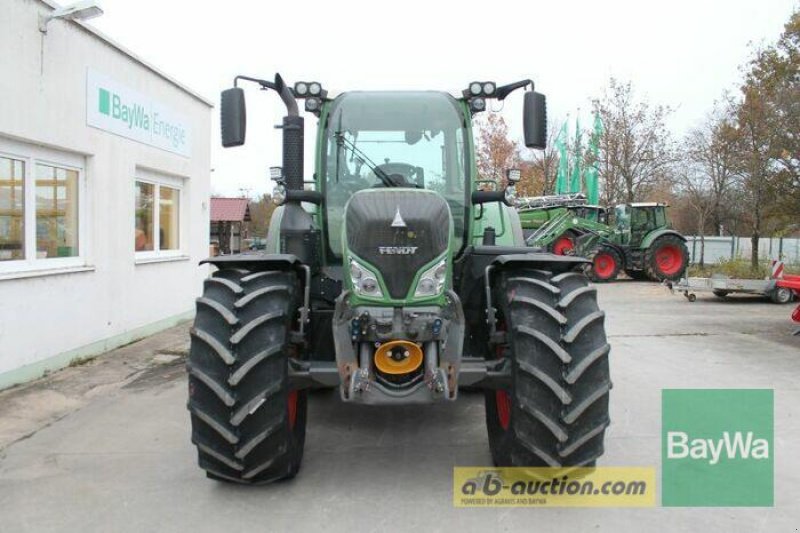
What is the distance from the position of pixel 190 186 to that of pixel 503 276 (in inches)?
342

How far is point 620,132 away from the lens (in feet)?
93.0

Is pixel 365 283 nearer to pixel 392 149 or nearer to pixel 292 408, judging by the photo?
pixel 292 408

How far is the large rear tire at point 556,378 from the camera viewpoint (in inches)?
141

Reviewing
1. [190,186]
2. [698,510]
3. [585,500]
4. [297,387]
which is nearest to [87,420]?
[297,387]

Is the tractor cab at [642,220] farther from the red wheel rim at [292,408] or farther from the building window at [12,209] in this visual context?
the red wheel rim at [292,408]

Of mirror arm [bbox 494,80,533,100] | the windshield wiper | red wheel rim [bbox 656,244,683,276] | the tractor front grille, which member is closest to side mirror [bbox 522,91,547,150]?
mirror arm [bbox 494,80,533,100]

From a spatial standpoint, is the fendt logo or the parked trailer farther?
the parked trailer

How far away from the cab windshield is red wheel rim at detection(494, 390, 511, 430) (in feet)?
3.75

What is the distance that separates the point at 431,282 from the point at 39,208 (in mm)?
5444

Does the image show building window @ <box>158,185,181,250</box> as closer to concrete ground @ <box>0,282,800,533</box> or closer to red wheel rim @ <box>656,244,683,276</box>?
concrete ground @ <box>0,282,800,533</box>

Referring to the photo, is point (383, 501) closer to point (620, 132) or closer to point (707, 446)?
point (707, 446)

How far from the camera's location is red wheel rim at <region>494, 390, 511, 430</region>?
4008mm

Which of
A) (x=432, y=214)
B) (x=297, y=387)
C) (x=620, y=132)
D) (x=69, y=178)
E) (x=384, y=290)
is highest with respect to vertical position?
(x=620, y=132)

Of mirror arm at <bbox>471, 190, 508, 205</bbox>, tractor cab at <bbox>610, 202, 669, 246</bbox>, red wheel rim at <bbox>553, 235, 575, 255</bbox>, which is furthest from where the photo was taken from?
red wheel rim at <bbox>553, 235, 575, 255</bbox>
